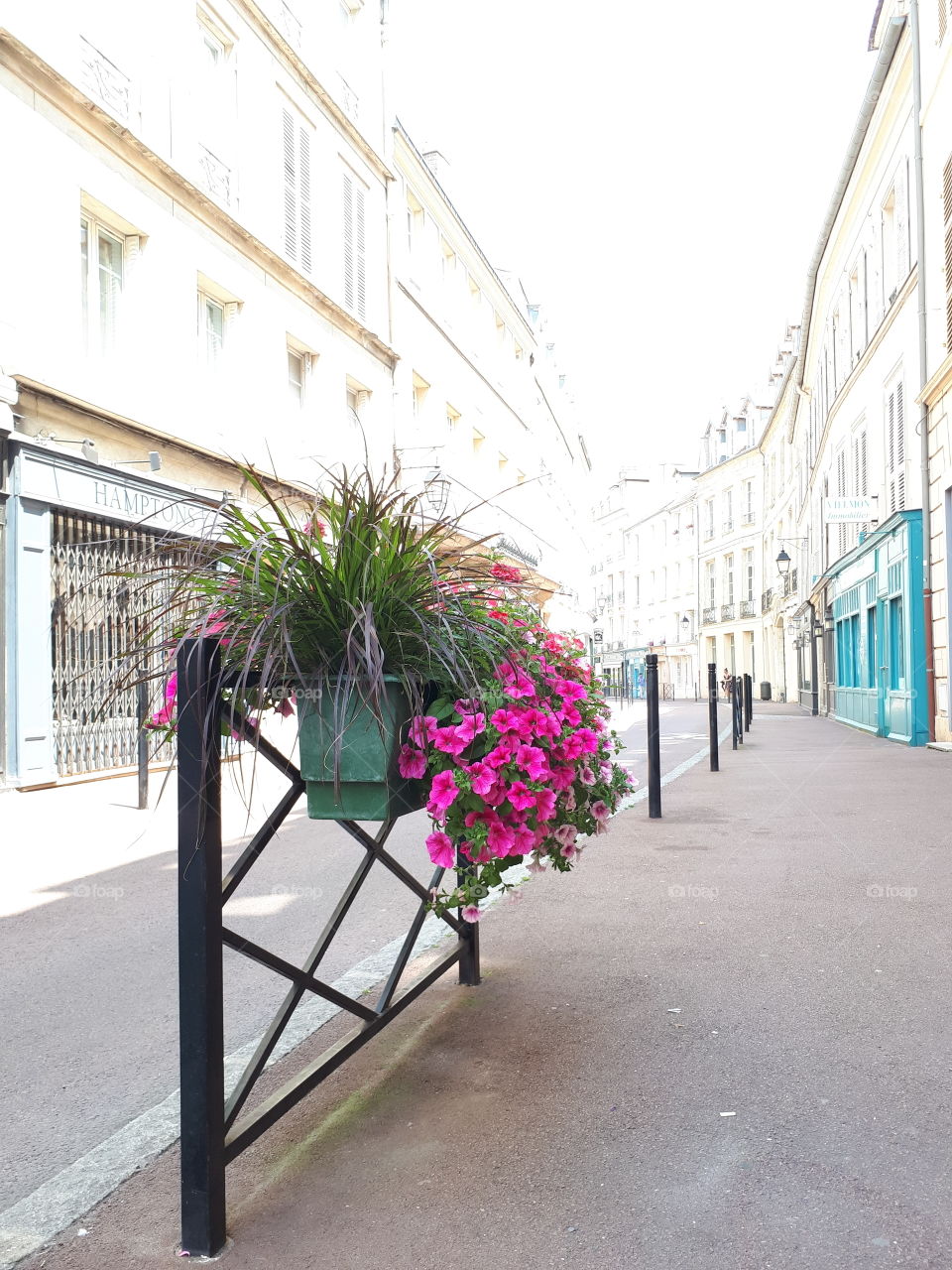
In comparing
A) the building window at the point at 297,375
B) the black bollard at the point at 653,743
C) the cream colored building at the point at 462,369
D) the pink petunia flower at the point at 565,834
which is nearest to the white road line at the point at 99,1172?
the pink petunia flower at the point at 565,834

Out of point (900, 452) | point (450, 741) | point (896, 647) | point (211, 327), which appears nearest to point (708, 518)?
point (900, 452)

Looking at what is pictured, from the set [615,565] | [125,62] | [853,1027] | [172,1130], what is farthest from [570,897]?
[615,565]

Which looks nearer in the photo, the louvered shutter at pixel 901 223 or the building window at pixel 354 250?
the louvered shutter at pixel 901 223

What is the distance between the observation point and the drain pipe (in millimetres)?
15000

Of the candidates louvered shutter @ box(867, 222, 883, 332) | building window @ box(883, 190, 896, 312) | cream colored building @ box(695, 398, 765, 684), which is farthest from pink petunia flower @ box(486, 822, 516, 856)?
cream colored building @ box(695, 398, 765, 684)

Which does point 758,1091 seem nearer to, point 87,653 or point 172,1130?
point 172,1130

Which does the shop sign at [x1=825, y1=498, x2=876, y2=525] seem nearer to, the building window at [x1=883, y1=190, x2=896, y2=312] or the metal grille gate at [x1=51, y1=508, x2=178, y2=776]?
the building window at [x1=883, y1=190, x2=896, y2=312]

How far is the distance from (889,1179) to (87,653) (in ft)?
34.5

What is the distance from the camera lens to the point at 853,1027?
11.0 feet

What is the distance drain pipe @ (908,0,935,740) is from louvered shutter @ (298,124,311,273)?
356 inches

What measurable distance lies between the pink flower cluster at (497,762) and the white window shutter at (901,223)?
52.5ft

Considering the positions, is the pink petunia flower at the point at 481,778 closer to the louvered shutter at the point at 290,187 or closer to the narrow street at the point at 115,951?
the narrow street at the point at 115,951

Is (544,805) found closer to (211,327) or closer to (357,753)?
(357,753)

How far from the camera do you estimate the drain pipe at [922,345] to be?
15000 millimetres
